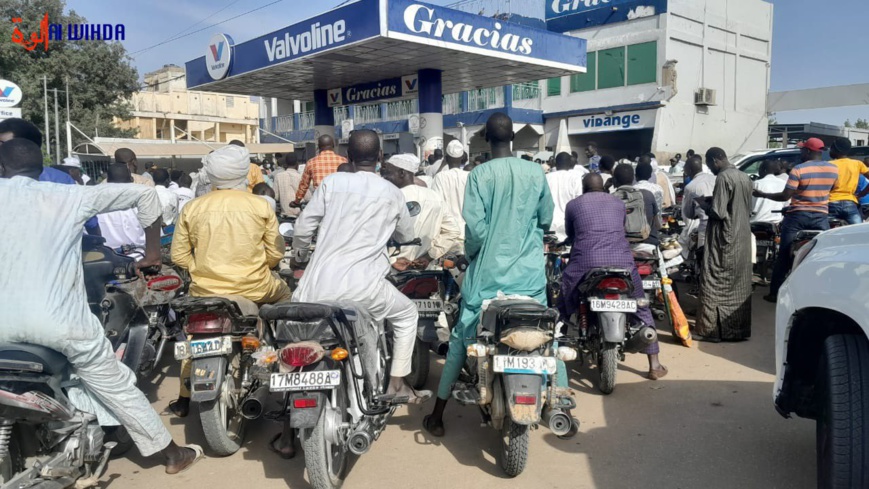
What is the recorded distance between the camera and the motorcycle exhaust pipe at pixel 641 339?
494 centimetres

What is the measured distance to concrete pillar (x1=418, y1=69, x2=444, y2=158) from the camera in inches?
565

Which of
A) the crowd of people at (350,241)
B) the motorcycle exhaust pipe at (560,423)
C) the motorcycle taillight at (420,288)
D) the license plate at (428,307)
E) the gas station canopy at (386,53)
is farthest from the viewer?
the gas station canopy at (386,53)

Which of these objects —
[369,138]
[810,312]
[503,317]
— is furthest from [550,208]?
[810,312]

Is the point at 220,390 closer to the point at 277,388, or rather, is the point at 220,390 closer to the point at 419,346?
the point at 277,388

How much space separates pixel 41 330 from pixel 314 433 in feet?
4.34

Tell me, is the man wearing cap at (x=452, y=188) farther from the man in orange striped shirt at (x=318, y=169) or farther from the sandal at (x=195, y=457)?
the sandal at (x=195, y=457)

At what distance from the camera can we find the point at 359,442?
3.31 meters

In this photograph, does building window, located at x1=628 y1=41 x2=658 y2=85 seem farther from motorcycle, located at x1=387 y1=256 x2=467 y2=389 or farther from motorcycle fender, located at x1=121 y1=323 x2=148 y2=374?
motorcycle fender, located at x1=121 y1=323 x2=148 y2=374

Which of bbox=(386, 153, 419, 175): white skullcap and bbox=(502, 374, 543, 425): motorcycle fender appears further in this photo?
bbox=(386, 153, 419, 175): white skullcap

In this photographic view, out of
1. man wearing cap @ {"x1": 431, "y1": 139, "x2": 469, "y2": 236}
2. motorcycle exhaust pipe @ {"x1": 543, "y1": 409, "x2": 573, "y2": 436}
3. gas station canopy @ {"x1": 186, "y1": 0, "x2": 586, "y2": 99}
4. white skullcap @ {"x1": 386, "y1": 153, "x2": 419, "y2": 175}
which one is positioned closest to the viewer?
motorcycle exhaust pipe @ {"x1": 543, "y1": 409, "x2": 573, "y2": 436}

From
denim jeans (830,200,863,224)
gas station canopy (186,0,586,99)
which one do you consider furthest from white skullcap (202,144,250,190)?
gas station canopy (186,0,586,99)

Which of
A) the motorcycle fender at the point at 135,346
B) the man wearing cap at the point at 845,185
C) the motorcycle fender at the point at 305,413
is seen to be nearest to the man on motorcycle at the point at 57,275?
the motorcycle fender at the point at 305,413

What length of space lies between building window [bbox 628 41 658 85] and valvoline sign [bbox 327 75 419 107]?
41.7 feet

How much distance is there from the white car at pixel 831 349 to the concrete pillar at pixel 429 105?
1133cm
